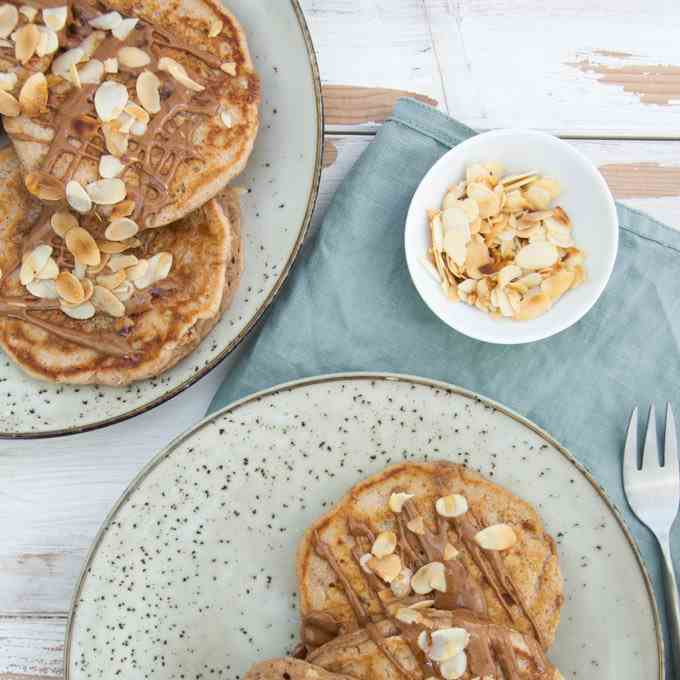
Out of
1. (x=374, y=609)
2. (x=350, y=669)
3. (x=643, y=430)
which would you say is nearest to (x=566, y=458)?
(x=643, y=430)

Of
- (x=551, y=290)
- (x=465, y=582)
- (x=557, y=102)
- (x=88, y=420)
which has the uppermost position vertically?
(x=557, y=102)

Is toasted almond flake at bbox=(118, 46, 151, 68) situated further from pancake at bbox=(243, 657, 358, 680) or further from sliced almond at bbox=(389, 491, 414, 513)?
pancake at bbox=(243, 657, 358, 680)

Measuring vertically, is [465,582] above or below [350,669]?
above

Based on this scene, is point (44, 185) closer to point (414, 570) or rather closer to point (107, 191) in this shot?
point (107, 191)

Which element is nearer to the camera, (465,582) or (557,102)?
(465,582)

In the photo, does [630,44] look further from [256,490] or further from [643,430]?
[256,490]

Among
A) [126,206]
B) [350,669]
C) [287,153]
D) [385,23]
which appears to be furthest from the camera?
[385,23]

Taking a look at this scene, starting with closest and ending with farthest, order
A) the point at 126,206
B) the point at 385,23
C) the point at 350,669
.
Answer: the point at 350,669 < the point at 126,206 < the point at 385,23

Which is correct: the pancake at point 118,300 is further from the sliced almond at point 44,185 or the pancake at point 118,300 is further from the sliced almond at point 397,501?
the sliced almond at point 397,501
